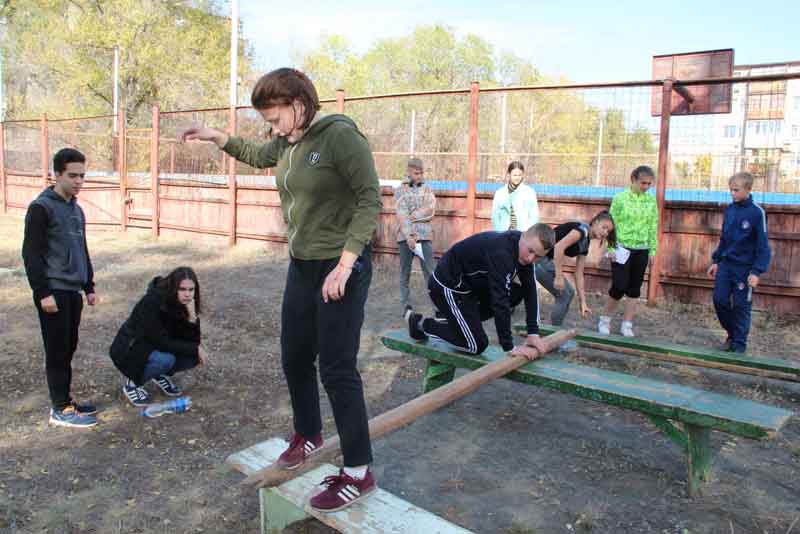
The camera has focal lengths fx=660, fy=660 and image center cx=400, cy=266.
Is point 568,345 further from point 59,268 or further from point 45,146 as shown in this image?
point 45,146

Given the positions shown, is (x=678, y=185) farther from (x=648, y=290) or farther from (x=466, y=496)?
(x=466, y=496)

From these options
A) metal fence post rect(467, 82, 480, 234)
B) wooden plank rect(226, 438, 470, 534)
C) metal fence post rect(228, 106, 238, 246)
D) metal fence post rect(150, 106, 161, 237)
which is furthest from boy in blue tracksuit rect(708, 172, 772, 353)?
Result: metal fence post rect(150, 106, 161, 237)

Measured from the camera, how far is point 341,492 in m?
2.74

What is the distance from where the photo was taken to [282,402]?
4.89 meters

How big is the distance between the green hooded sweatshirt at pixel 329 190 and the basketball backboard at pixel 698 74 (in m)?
7.05

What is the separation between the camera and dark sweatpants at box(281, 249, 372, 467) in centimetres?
260

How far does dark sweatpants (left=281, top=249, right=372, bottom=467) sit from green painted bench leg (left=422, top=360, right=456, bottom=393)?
2.13 m

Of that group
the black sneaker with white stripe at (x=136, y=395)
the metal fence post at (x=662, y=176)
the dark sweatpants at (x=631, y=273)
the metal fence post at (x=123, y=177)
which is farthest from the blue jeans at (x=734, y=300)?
the metal fence post at (x=123, y=177)

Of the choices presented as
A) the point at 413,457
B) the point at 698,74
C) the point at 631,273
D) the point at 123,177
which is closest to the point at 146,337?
the point at 413,457

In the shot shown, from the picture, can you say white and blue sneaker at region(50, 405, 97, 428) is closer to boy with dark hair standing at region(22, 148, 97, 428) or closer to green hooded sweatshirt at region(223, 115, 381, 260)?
boy with dark hair standing at region(22, 148, 97, 428)

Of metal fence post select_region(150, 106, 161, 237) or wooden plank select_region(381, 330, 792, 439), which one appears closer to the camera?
wooden plank select_region(381, 330, 792, 439)

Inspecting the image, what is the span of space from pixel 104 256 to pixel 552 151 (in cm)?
860

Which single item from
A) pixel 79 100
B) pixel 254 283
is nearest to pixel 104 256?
pixel 254 283

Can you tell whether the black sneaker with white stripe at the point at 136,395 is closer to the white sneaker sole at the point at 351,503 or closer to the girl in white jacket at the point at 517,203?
the white sneaker sole at the point at 351,503
